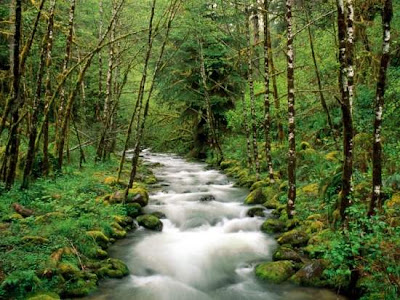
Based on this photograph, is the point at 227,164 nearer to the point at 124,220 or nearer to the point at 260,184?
the point at 260,184

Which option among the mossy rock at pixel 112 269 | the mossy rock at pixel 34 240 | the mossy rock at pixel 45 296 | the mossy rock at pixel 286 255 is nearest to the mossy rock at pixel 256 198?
the mossy rock at pixel 286 255

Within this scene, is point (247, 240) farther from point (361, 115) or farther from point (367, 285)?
point (361, 115)

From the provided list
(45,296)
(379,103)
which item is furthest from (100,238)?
(379,103)

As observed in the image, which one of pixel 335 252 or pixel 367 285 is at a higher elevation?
pixel 335 252

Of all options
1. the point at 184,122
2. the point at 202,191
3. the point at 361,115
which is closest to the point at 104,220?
the point at 202,191

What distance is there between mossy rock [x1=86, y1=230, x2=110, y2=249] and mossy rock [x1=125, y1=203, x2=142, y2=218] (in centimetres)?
253

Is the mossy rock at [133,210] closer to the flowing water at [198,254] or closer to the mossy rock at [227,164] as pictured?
the flowing water at [198,254]

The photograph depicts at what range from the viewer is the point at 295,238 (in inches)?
388

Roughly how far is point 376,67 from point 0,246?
1447 centimetres

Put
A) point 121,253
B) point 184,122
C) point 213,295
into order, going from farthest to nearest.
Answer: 1. point 184,122
2. point 121,253
3. point 213,295

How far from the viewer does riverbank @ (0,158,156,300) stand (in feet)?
22.3

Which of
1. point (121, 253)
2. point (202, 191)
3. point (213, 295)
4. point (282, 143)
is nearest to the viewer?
point (213, 295)

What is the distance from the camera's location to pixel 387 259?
18.4 feet

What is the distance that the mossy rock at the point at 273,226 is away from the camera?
11219mm
